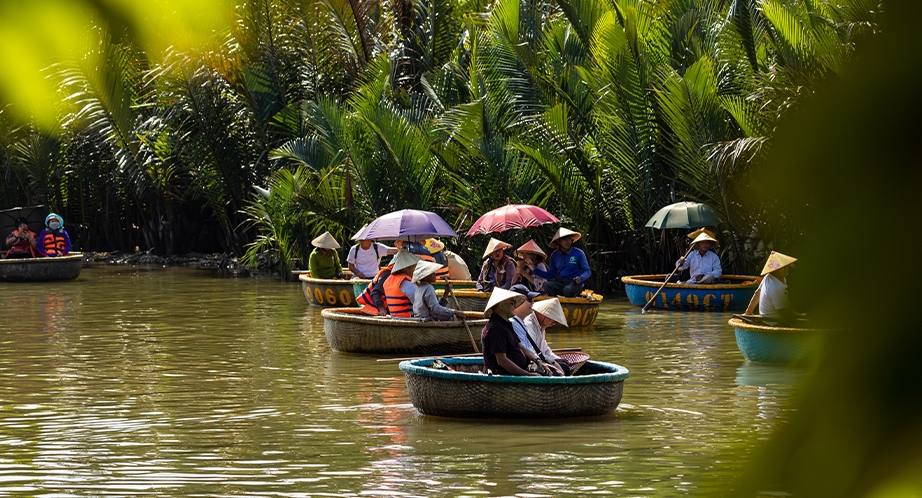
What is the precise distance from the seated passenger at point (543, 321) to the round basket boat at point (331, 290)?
9842mm

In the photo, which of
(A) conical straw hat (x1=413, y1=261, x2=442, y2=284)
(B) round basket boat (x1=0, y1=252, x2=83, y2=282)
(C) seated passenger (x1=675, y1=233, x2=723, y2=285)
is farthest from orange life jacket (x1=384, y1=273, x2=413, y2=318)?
(B) round basket boat (x1=0, y1=252, x2=83, y2=282)

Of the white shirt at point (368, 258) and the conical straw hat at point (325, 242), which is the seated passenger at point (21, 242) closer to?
the conical straw hat at point (325, 242)

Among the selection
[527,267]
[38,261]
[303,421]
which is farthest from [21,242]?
[303,421]

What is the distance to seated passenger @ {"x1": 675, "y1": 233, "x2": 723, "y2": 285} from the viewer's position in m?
20.2

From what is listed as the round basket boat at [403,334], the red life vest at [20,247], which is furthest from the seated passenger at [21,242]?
the round basket boat at [403,334]

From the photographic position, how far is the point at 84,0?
0.92 m

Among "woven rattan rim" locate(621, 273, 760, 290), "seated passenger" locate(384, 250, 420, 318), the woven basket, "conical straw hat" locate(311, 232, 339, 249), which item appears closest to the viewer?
the woven basket

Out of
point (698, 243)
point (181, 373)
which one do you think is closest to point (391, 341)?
point (181, 373)

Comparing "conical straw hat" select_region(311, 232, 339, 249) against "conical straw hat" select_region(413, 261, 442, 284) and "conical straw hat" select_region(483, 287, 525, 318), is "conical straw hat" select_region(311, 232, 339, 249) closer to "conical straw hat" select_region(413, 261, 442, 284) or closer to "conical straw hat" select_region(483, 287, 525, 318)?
"conical straw hat" select_region(413, 261, 442, 284)

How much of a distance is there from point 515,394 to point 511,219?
882 cm

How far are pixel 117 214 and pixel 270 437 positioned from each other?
1163 inches

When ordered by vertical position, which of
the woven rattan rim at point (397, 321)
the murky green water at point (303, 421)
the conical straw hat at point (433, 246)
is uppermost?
the conical straw hat at point (433, 246)

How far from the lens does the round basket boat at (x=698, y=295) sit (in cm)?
1978

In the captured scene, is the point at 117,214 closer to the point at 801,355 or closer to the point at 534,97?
the point at 534,97
